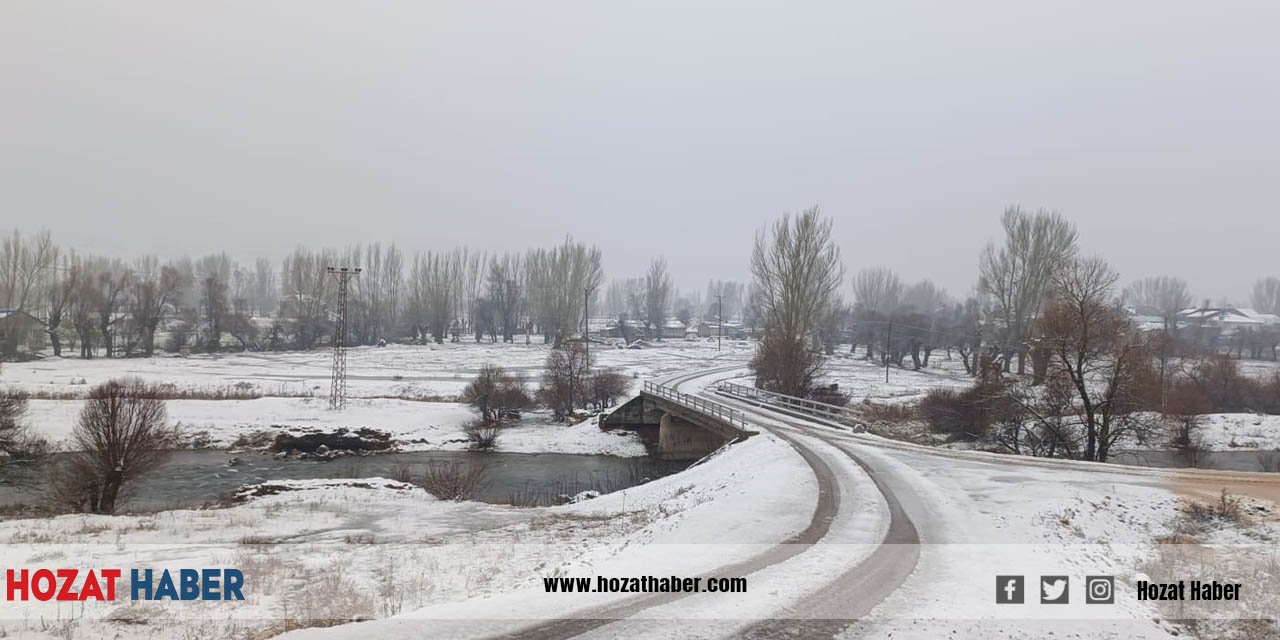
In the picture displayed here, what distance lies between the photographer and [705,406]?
35031 mm

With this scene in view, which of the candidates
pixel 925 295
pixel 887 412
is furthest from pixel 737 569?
pixel 925 295

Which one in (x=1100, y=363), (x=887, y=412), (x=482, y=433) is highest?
(x=1100, y=363)

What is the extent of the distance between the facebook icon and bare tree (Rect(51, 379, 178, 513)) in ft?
82.7

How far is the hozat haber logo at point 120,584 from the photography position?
9.39 meters

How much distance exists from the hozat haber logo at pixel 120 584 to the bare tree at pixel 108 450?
12871mm

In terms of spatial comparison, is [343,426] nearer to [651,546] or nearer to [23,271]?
[651,546]

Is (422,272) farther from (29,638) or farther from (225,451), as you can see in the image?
(29,638)

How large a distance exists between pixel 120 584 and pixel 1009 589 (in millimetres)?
13783

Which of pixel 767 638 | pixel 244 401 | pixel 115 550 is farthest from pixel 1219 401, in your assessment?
pixel 244 401

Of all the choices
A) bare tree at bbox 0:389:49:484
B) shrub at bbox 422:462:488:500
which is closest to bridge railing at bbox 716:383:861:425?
shrub at bbox 422:462:488:500

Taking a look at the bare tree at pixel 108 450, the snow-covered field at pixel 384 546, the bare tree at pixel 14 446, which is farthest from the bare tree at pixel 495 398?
the snow-covered field at pixel 384 546

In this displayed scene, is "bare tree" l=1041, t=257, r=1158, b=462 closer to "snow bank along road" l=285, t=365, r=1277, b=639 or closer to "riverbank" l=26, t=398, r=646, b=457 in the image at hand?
"snow bank along road" l=285, t=365, r=1277, b=639

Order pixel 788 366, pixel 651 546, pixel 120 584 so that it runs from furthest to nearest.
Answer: pixel 788 366
pixel 651 546
pixel 120 584

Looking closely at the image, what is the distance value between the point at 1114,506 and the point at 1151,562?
4.76m
